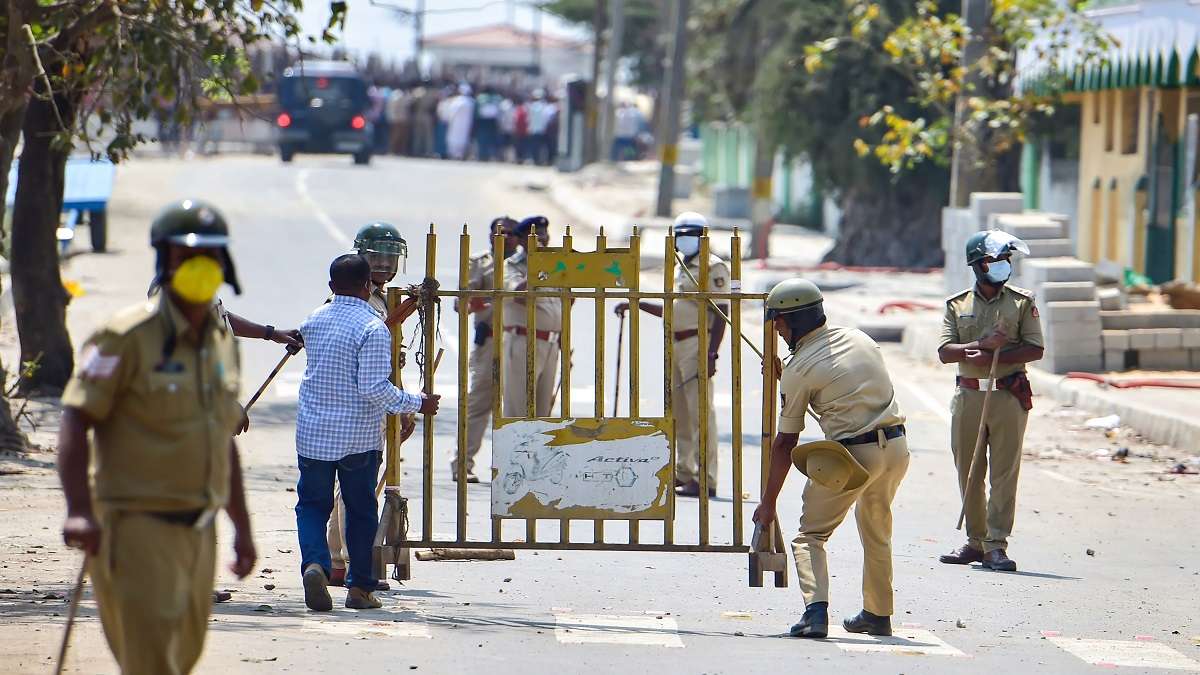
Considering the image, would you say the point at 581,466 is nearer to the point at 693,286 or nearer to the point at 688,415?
the point at 693,286

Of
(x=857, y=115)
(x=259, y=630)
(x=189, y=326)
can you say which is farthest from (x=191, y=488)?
(x=857, y=115)

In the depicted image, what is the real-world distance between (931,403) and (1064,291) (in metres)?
1.55

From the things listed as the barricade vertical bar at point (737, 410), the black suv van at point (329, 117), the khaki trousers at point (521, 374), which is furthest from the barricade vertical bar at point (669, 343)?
the black suv van at point (329, 117)

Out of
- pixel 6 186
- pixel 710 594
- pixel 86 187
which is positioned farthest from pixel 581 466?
pixel 86 187

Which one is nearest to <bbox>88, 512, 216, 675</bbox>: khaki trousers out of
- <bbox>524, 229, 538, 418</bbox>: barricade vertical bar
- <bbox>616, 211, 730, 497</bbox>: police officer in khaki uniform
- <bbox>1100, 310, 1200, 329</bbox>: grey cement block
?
<bbox>524, 229, 538, 418</bbox>: barricade vertical bar

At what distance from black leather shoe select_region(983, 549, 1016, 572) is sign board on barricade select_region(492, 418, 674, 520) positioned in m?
2.17

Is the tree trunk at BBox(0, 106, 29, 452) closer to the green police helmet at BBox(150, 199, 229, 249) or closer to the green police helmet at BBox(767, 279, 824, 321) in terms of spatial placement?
the green police helmet at BBox(767, 279, 824, 321)

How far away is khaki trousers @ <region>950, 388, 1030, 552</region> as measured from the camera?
9.66 meters

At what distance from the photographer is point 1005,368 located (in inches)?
383

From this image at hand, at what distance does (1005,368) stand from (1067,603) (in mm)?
1397

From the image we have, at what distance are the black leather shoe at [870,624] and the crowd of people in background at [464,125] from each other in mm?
43382

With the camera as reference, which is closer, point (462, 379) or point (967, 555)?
point (462, 379)

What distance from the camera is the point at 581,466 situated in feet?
27.3

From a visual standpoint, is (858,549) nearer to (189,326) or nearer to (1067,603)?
(1067,603)
